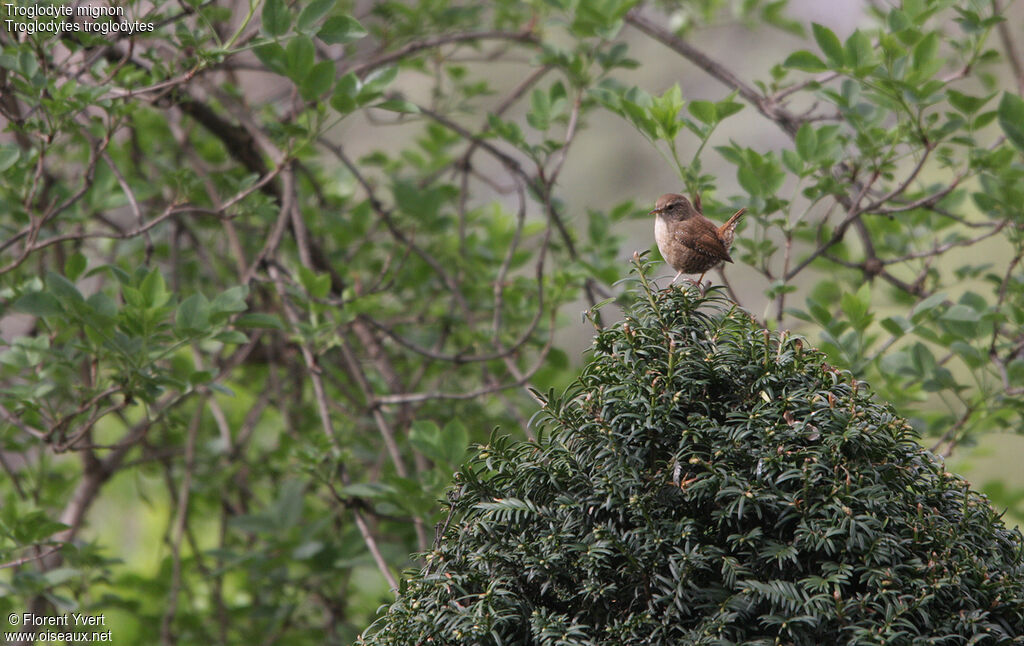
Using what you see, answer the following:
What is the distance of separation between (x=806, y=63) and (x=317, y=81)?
1.26 meters

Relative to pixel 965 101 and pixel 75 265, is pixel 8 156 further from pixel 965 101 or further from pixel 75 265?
pixel 965 101

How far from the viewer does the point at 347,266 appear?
150 inches

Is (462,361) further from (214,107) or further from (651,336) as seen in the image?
(214,107)

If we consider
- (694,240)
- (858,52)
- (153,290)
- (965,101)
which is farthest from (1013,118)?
(153,290)

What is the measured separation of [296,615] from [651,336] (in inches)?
115

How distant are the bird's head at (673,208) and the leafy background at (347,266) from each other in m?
0.07

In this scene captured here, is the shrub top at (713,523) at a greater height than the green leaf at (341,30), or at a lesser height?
lesser

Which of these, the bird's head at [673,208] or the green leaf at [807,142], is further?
the bird's head at [673,208]

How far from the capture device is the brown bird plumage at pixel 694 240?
8.26ft

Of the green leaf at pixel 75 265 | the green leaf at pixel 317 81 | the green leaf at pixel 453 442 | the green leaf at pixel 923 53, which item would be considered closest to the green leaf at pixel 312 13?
the green leaf at pixel 317 81

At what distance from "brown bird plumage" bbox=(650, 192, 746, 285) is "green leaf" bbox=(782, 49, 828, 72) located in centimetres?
39

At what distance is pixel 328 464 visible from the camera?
9.99 ft

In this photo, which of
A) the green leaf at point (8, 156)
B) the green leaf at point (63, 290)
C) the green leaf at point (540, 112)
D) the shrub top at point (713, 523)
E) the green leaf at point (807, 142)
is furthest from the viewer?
the green leaf at point (540, 112)

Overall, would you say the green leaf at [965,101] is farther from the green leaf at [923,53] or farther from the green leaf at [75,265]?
the green leaf at [75,265]
